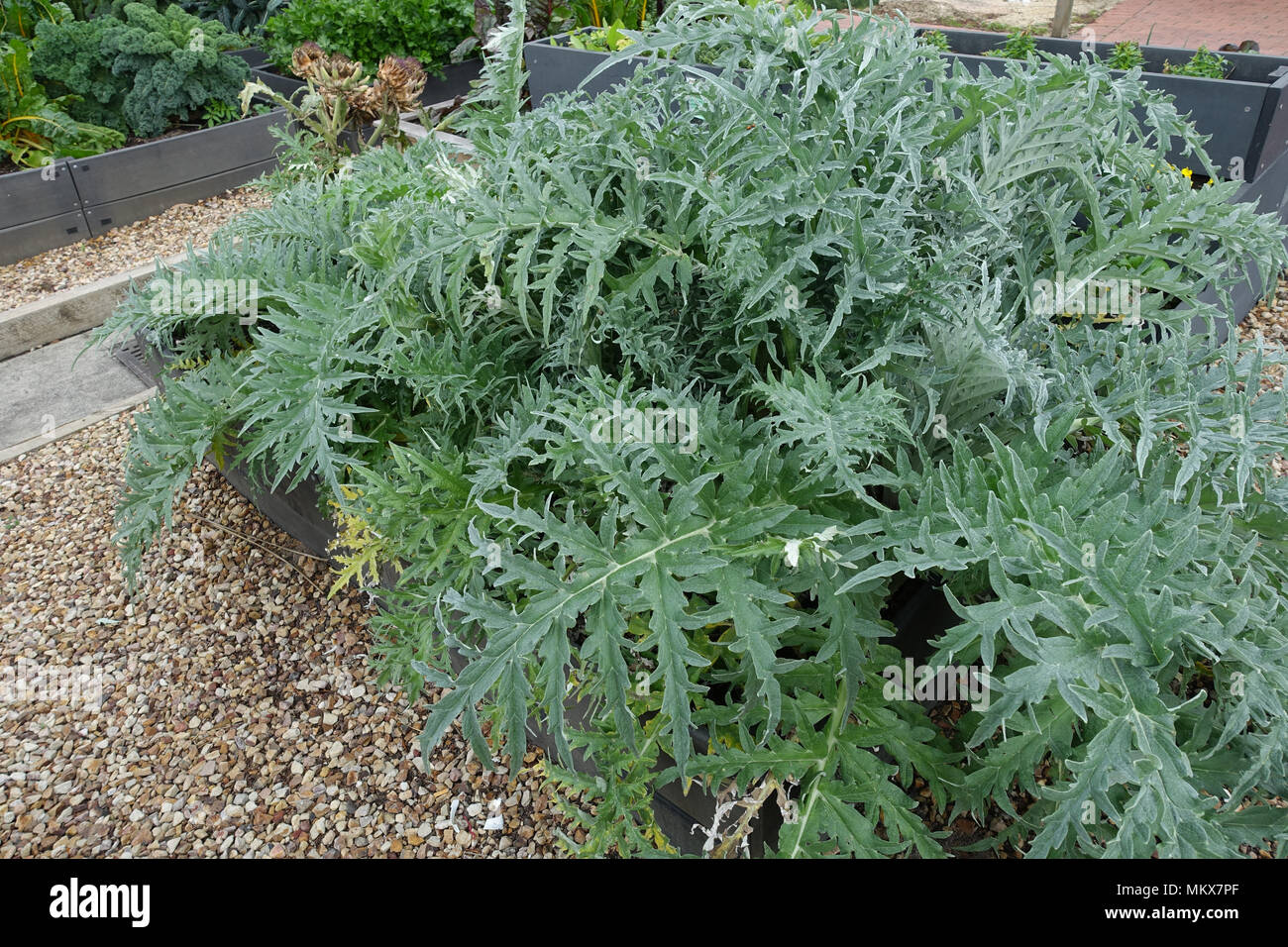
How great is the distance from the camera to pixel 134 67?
215 inches

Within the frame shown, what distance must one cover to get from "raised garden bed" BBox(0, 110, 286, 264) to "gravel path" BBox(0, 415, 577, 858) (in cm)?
257

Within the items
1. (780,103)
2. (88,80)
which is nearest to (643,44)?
(780,103)

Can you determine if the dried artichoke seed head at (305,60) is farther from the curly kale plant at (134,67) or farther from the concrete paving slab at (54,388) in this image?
the concrete paving slab at (54,388)

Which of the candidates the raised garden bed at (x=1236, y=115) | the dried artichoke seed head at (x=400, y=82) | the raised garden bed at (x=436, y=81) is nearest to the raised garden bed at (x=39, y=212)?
the raised garden bed at (x=436, y=81)

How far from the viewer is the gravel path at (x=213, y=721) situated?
82.8 inches

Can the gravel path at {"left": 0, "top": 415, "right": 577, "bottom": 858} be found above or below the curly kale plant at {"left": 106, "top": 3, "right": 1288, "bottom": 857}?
below

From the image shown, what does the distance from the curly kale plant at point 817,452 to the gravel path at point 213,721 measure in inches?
11.4

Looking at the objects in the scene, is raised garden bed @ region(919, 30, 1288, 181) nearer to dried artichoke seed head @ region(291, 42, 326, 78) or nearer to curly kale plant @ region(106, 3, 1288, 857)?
curly kale plant @ region(106, 3, 1288, 857)

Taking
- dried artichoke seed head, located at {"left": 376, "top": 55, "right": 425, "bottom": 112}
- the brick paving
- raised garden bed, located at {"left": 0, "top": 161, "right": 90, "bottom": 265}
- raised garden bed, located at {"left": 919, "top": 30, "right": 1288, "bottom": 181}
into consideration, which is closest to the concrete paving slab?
raised garden bed, located at {"left": 0, "top": 161, "right": 90, "bottom": 265}

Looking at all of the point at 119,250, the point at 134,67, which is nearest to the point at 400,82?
the point at 119,250

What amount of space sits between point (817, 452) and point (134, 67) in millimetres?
5947

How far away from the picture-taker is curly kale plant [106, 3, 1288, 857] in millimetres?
1293
